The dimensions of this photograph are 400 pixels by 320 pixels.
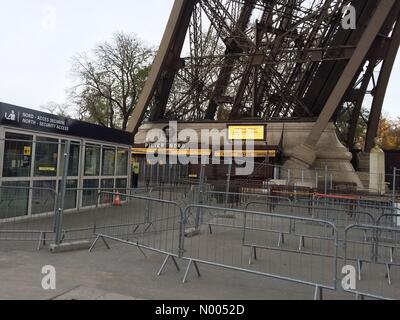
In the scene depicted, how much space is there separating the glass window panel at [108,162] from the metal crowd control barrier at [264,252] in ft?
16.1

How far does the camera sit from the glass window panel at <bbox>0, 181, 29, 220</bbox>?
920 centimetres

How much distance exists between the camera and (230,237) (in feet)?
31.9

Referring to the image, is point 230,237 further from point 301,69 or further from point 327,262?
point 301,69

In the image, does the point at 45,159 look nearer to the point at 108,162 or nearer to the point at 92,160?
the point at 92,160

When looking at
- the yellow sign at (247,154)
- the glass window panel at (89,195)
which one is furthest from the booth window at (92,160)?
the yellow sign at (247,154)

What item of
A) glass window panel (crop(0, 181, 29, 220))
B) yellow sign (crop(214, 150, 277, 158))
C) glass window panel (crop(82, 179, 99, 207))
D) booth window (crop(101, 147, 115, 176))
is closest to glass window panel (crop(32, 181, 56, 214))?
glass window panel (crop(0, 181, 29, 220))

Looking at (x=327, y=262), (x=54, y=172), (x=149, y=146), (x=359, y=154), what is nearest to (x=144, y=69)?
(x=149, y=146)

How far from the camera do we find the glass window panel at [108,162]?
48.7ft

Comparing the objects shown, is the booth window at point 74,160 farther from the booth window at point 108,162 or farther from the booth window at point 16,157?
the booth window at point 16,157

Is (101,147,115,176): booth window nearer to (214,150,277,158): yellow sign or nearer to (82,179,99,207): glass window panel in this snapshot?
(82,179,99,207): glass window panel

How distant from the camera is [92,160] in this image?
A: 46.1 feet

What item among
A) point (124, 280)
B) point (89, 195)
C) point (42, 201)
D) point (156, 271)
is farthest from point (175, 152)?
point (124, 280)

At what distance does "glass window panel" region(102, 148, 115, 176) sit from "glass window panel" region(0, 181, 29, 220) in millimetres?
4686

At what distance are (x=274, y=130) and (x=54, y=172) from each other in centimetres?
2377
